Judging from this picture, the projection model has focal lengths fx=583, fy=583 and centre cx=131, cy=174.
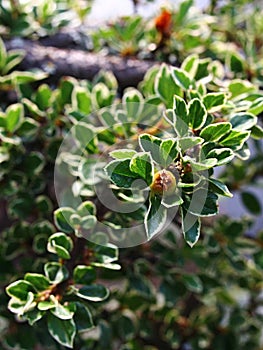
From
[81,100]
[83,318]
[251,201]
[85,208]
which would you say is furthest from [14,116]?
[251,201]

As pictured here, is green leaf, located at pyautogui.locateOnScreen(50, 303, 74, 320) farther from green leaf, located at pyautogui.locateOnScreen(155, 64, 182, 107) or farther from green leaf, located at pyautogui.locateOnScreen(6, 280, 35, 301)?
green leaf, located at pyautogui.locateOnScreen(155, 64, 182, 107)

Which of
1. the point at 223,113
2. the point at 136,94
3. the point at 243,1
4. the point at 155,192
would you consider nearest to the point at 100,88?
the point at 136,94

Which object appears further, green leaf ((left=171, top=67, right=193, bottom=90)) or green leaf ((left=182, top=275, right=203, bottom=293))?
green leaf ((left=182, top=275, right=203, bottom=293))

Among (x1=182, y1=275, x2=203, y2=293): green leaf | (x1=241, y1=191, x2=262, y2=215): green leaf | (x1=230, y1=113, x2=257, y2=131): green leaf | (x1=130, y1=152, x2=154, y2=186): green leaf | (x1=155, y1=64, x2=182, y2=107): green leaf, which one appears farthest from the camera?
(x1=241, y1=191, x2=262, y2=215): green leaf

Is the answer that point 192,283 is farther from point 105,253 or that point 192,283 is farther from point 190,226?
point 190,226

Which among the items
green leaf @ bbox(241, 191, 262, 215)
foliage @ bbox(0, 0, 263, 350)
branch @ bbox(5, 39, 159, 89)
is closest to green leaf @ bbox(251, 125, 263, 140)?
foliage @ bbox(0, 0, 263, 350)

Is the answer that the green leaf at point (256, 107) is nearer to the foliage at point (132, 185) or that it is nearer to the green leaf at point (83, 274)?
the foliage at point (132, 185)
